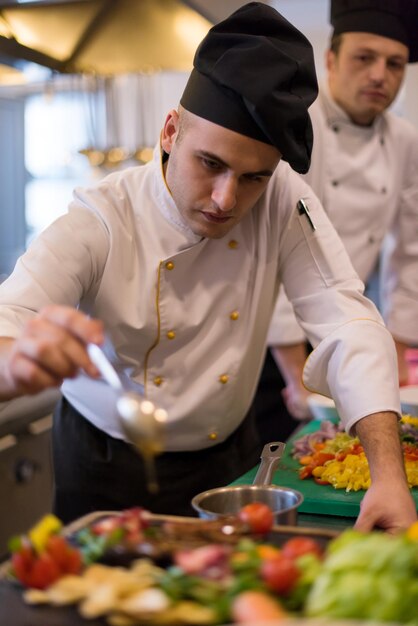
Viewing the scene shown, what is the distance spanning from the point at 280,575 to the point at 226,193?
0.84 meters

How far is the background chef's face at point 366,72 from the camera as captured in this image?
8.82 feet

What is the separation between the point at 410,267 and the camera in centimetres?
308

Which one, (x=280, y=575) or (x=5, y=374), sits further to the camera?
(x=5, y=374)

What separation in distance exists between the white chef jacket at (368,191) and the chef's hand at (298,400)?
0.55 feet

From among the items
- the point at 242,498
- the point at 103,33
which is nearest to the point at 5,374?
the point at 242,498

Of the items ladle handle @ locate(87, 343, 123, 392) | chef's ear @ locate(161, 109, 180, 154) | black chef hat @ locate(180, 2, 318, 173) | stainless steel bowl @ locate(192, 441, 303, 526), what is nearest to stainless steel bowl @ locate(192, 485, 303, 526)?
stainless steel bowl @ locate(192, 441, 303, 526)

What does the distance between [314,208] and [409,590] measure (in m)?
1.21

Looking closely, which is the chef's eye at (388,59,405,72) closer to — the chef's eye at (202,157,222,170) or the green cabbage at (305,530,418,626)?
the chef's eye at (202,157,222,170)

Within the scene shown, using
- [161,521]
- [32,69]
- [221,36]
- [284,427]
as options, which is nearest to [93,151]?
[284,427]

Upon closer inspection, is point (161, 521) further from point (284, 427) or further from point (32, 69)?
point (284, 427)

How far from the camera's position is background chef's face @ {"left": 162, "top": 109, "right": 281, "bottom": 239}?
1.59 m

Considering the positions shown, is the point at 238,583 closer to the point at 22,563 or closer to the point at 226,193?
the point at 22,563

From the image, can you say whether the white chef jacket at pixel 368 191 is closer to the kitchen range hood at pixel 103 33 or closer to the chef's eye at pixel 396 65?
the chef's eye at pixel 396 65

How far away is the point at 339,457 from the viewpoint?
71.1 inches
